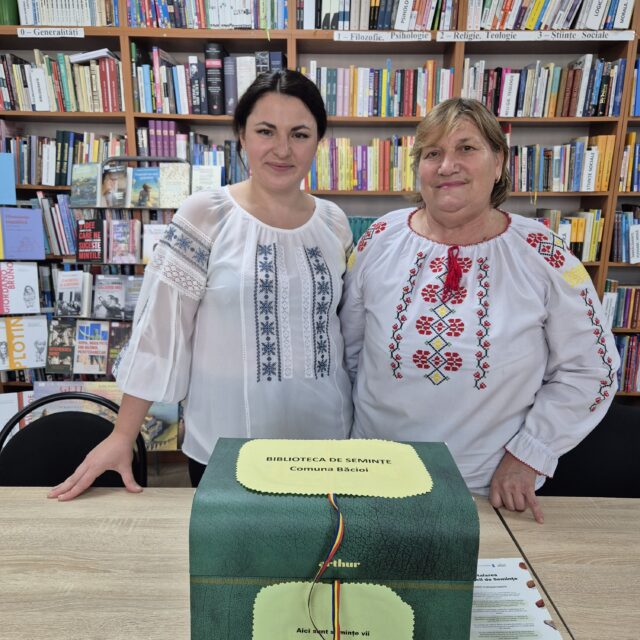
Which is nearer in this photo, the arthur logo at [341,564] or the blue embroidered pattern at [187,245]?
the arthur logo at [341,564]

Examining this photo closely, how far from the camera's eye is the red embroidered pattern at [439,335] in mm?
1226

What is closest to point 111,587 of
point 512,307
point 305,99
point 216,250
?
point 216,250

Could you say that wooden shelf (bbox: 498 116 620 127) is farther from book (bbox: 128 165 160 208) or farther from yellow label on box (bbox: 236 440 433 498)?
yellow label on box (bbox: 236 440 433 498)

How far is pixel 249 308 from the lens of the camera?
4.23ft

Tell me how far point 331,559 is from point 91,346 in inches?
101

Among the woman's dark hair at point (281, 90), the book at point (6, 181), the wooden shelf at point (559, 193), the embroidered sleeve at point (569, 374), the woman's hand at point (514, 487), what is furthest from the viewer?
the wooden shelf at point (559, 193)

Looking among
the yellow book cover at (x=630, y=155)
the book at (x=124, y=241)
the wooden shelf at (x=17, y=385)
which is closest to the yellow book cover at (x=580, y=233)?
the yellow book cover at (x=630, y=155)

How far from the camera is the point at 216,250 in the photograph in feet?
4.27

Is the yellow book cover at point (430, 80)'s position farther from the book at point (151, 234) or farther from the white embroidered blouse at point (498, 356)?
the white embroidered blouse at point (498, 356)

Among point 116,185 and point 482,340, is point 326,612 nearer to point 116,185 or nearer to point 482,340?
point 482,340

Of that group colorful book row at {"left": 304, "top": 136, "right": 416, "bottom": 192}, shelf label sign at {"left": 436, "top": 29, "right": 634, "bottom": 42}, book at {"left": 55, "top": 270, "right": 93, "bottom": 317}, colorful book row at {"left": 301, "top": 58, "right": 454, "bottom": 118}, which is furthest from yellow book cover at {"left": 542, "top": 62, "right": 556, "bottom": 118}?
book at {"left": 55, "top": 270, "right": 93, "bottom": 317}

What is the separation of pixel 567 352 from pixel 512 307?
0.17 meters

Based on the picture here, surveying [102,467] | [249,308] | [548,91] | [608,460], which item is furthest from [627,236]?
[102,467]

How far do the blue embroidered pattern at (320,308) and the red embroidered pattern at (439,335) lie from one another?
0.83ft
